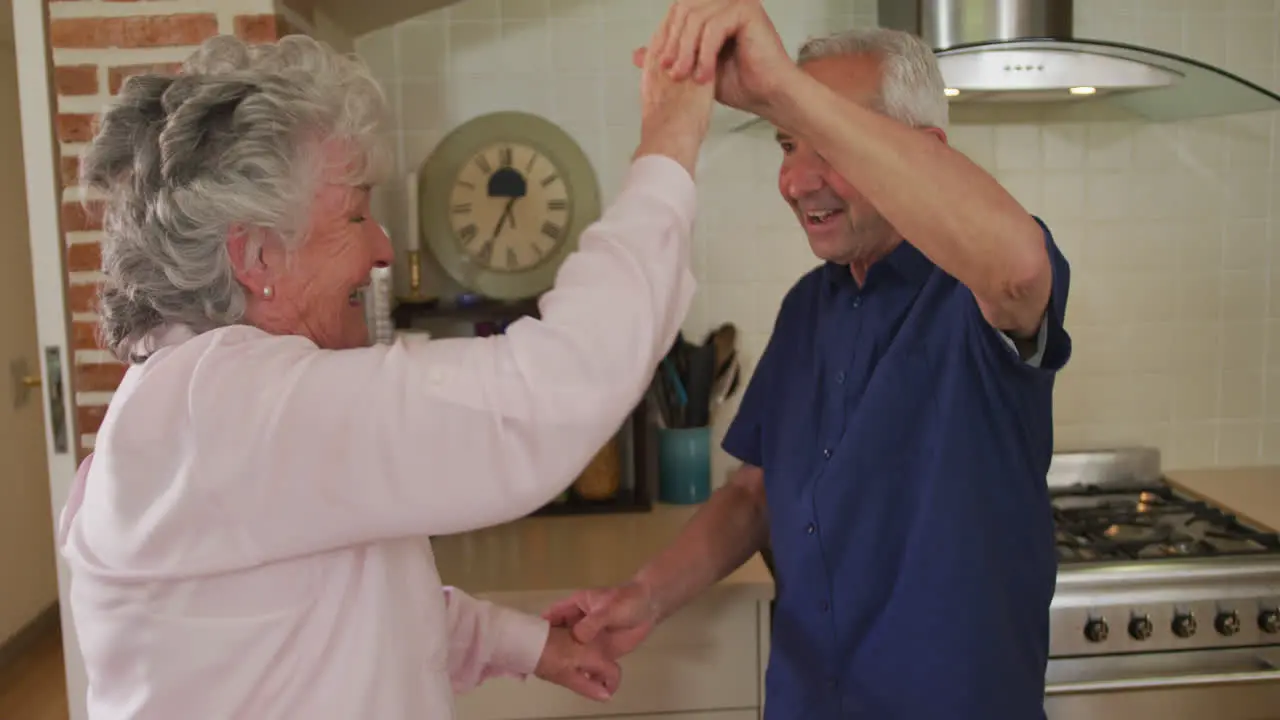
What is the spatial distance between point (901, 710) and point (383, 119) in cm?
89

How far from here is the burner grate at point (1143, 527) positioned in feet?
6.59

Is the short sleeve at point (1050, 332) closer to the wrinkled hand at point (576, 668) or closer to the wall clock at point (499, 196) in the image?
the wrinkled hand at point (576, 668)

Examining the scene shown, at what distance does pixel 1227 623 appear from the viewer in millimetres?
1912

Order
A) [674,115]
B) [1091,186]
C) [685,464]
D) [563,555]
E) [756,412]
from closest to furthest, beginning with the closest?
[674,115], [756,412], [563,555], [685,464], [1091,186]

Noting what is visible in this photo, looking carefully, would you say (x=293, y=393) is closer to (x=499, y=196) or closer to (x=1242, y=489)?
(x=499, y=196)

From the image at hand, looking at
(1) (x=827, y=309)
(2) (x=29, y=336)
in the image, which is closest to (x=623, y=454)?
(1) (x=827, y=309)

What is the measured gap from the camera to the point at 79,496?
109 centimetres

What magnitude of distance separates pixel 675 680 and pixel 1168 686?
89 cm

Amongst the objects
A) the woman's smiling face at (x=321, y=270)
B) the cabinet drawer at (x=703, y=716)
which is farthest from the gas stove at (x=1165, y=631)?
Result: the woman's smiling face at (x=321, y=270)

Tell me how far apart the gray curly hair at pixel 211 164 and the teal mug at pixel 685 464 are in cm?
146

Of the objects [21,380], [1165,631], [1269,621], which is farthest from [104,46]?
[21,380]

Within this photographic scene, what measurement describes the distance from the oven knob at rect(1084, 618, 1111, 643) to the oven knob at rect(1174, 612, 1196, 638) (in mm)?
132

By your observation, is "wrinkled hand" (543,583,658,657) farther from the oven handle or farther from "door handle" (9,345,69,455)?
"door handle" (9,345,69,455)

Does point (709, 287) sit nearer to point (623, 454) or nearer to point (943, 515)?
point (623, 454)
